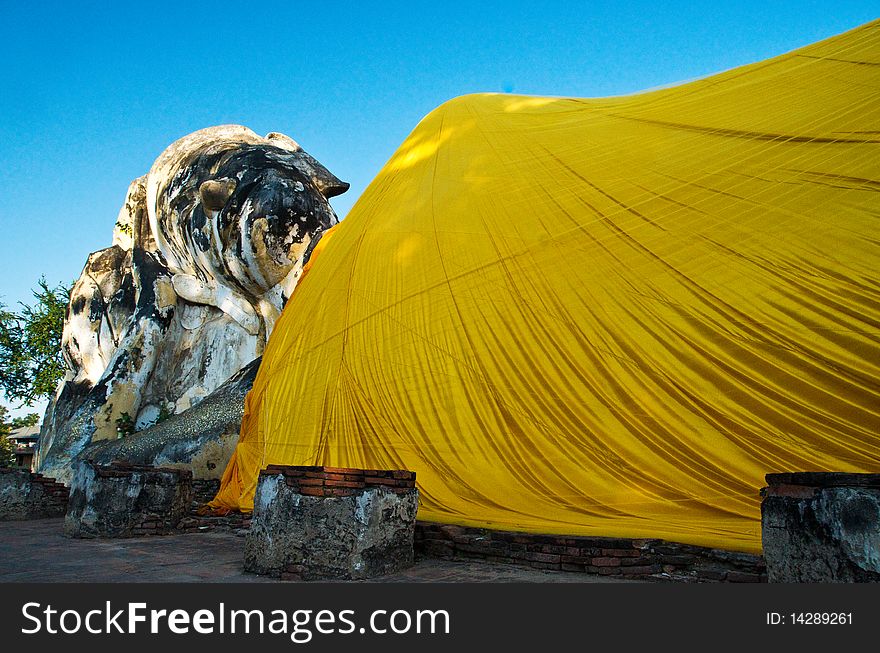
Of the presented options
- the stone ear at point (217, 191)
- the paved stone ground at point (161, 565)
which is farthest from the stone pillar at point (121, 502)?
the stone ear at point (217, 191)

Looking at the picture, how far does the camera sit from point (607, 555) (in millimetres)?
4164

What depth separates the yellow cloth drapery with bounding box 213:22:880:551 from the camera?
455 cm

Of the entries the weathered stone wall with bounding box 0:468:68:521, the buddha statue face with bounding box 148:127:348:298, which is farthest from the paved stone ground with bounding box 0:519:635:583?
the buddha statue face with bounding box 148:127:348:298

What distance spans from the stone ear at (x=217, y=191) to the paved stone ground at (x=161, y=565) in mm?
7449

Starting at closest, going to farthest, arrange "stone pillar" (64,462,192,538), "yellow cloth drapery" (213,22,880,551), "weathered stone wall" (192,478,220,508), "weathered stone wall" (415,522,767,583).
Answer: "weathered stone wall" (415,522,767,583) < "yellow cloth drapery" (213,22,880,551) < "stone pillar" (64,462,192,538) < "weathered stone wall" (192,478,220,508)

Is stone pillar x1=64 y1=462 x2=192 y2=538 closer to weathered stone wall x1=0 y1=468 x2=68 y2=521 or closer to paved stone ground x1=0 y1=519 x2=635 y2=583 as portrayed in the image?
paved stone ground x1=0 y1=519 x2=635 y2=583

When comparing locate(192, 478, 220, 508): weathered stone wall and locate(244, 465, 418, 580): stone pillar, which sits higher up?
locate(244, 465, 418, 580): stone pillar

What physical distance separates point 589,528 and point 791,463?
4.20 feet

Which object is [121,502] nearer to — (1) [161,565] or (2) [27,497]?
(1) [161,565]

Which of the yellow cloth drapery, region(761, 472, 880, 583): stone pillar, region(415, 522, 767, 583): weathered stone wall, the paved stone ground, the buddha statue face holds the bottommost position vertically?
the paved stone ground

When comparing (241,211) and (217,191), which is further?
(217,191)

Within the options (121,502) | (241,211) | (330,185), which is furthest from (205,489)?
(330,185)

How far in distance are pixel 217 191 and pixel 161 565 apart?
8978 mm

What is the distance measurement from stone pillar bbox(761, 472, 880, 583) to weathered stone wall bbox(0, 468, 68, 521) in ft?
24.9
